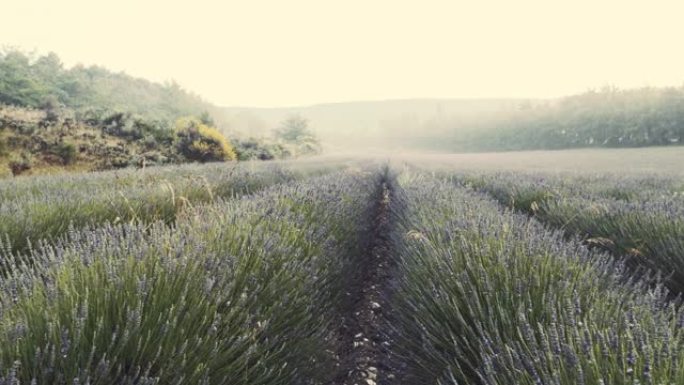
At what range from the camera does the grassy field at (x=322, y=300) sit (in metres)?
1.20

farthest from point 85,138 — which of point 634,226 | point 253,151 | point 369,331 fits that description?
point 634,226

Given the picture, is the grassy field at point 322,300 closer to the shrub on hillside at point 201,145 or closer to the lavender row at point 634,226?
the lavender row at point 634,226

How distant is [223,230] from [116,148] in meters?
14.5

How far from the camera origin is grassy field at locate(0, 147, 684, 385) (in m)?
1.20

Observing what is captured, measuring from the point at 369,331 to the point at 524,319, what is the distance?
2.41 metres

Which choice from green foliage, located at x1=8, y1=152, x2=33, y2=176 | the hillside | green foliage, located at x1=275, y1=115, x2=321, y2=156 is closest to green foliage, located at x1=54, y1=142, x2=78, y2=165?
the hillside

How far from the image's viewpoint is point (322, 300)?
2.58 meters

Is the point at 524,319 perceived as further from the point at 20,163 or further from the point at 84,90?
the point at 84,90

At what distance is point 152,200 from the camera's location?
4355 millimetres

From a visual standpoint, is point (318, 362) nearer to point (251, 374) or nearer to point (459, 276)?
point (251, 374)

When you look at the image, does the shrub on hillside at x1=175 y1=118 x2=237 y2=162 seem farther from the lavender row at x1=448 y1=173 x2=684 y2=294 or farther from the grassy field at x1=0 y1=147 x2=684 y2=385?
the lavender row at x1=448 y1=173 x2=684 y2=294

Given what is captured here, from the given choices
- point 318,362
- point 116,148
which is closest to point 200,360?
point 318,362

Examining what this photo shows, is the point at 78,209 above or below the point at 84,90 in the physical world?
below

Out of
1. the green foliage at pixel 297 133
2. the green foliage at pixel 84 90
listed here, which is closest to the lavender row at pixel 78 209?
the green foliage at pixel 84 90
